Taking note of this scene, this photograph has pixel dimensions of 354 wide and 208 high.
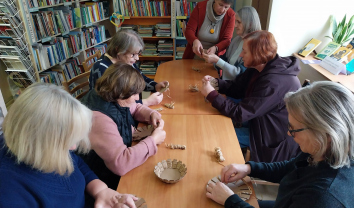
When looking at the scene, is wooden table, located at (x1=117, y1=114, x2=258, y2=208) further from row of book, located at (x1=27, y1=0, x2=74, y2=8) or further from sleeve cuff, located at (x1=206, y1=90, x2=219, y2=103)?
row of book, located at (x1=27, y1=0, x2=74, y2=8)

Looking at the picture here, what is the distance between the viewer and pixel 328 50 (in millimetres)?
2953

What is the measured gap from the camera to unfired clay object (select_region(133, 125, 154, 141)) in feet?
4.83

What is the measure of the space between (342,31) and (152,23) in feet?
9.98

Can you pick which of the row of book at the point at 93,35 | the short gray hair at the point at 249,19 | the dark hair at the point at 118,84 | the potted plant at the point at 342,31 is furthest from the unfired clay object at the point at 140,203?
the row of book at the point at 93,35

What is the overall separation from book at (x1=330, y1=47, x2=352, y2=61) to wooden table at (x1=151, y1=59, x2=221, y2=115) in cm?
142

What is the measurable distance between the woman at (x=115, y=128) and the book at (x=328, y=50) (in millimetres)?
2504

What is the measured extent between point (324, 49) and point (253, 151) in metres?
2.06

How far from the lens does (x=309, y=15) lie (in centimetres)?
299

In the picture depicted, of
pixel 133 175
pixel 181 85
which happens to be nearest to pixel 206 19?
pixel 181 85

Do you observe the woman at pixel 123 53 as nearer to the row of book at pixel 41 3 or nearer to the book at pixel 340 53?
the row of book at pixel 41 3

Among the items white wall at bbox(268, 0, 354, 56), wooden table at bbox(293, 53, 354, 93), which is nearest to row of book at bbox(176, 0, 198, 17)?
white wall at bbox(268, 0, 354, 56)

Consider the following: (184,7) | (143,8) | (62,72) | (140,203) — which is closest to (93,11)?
(143,8)

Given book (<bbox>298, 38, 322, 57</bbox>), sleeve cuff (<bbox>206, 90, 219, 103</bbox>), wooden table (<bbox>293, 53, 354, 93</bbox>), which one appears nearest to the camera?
sleeve cuff (<bbox>206, 90, 219, 103</bbox>)

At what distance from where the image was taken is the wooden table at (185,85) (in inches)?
71.1
